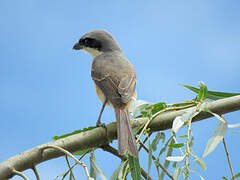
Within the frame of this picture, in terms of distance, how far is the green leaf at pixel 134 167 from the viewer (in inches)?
70.6

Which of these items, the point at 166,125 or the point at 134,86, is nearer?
the point at 166,125

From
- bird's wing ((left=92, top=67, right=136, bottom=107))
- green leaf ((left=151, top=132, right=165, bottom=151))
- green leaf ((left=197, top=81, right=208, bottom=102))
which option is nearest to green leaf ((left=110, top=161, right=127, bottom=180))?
green leaf ((left=151, top=132, right=165, bottom=151))

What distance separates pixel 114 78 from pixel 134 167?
4.74 ft

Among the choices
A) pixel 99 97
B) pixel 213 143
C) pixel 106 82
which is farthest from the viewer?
pixel 99 97

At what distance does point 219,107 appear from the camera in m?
2.10

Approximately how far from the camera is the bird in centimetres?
217

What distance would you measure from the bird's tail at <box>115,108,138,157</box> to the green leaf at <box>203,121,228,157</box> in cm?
42

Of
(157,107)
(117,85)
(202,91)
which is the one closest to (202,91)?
(202,91)

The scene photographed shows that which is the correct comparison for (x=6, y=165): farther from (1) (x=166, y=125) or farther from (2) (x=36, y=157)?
(1) (x=166, y=125)

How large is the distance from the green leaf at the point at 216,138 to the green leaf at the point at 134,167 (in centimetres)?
37

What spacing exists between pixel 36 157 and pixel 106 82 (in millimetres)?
1171

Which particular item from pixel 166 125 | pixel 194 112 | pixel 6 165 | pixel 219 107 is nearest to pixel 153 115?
pixel 166 125

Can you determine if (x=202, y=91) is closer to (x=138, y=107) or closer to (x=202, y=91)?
(x=202, y=91)

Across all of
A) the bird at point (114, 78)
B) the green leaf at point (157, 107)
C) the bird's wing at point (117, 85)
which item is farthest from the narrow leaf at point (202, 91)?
the bird's wing at point (117, 85)
